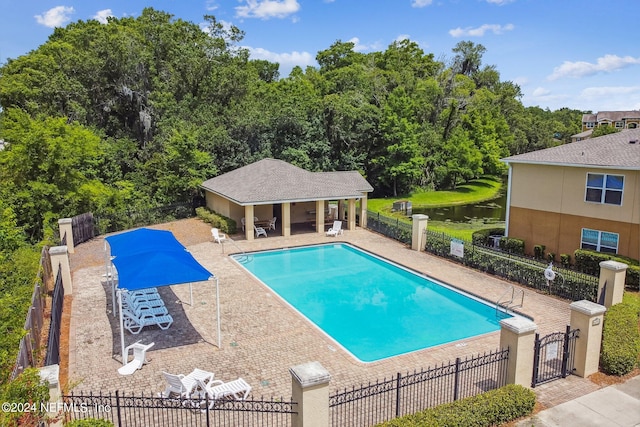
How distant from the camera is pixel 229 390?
1010 cm

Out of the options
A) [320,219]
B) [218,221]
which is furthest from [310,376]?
[218,221]

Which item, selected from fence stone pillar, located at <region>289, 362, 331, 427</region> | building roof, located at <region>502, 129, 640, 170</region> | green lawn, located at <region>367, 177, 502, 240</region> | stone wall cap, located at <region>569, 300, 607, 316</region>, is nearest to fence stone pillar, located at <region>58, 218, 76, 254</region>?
fence stone pillar, located at <region>289, 362, 331, 427</region>

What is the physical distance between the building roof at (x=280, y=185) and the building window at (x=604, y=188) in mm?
12371

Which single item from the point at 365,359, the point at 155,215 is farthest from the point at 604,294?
the point at 155,215

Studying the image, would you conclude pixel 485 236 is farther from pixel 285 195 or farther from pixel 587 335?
pixel 587 335

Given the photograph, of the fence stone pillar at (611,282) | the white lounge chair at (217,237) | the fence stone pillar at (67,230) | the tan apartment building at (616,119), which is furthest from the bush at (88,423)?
the tan apartment building at (616,119)

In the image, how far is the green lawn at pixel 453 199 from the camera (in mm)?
35156

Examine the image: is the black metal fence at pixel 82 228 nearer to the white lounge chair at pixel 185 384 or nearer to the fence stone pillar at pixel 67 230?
the fence stone pillar at pixel 67 230

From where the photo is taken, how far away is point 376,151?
155 feet

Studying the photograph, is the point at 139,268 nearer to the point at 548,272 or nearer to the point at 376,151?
the point at 548,272

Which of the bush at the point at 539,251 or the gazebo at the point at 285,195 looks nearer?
the bush at the point at 539,251

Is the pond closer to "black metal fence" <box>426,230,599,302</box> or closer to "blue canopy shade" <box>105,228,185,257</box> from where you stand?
"black metal fence" <box>426,230,599,302</box>

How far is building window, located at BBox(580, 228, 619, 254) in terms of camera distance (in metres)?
19.6

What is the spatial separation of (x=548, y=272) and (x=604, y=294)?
2.17 metres
